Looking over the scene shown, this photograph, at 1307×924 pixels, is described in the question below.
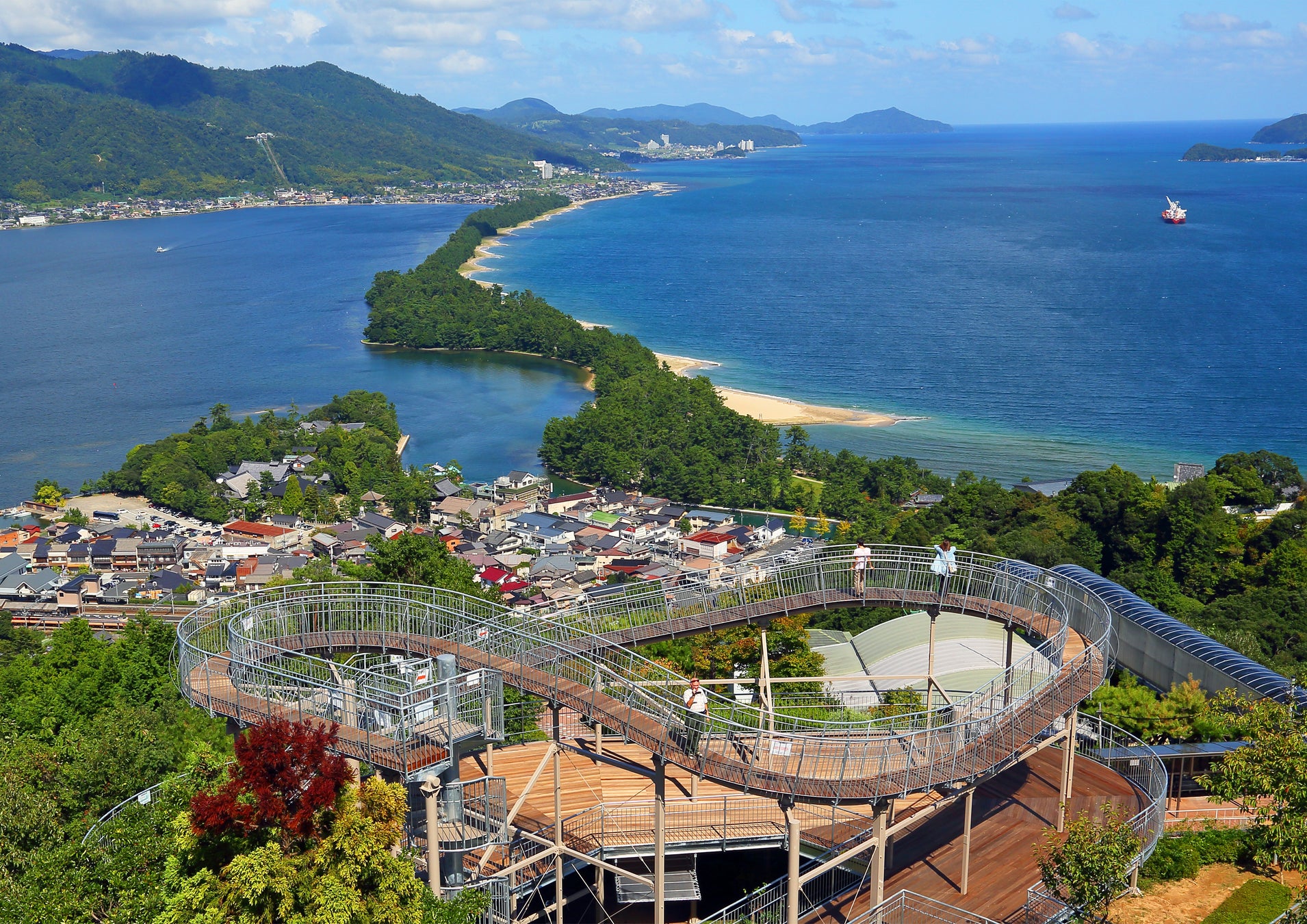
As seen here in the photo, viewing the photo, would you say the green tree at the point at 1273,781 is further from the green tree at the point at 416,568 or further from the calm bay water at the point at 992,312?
the calm bay water at the point at 992,312

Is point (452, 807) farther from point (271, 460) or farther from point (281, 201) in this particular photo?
point (281, 201)

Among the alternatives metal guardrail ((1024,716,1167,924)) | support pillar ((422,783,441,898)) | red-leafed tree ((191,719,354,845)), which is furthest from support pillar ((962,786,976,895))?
red-leafed tree ((191,719,354,845))

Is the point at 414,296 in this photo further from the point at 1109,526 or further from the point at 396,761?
the point at 396,761

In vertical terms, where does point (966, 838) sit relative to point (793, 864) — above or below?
below

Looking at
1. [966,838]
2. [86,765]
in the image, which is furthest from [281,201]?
[966,838]

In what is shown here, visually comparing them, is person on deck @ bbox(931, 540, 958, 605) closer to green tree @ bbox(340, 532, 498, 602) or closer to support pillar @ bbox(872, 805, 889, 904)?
support pillar @ bbox(872, 805, 889, 904)

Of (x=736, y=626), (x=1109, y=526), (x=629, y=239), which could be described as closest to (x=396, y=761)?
(x=736, y=626)
